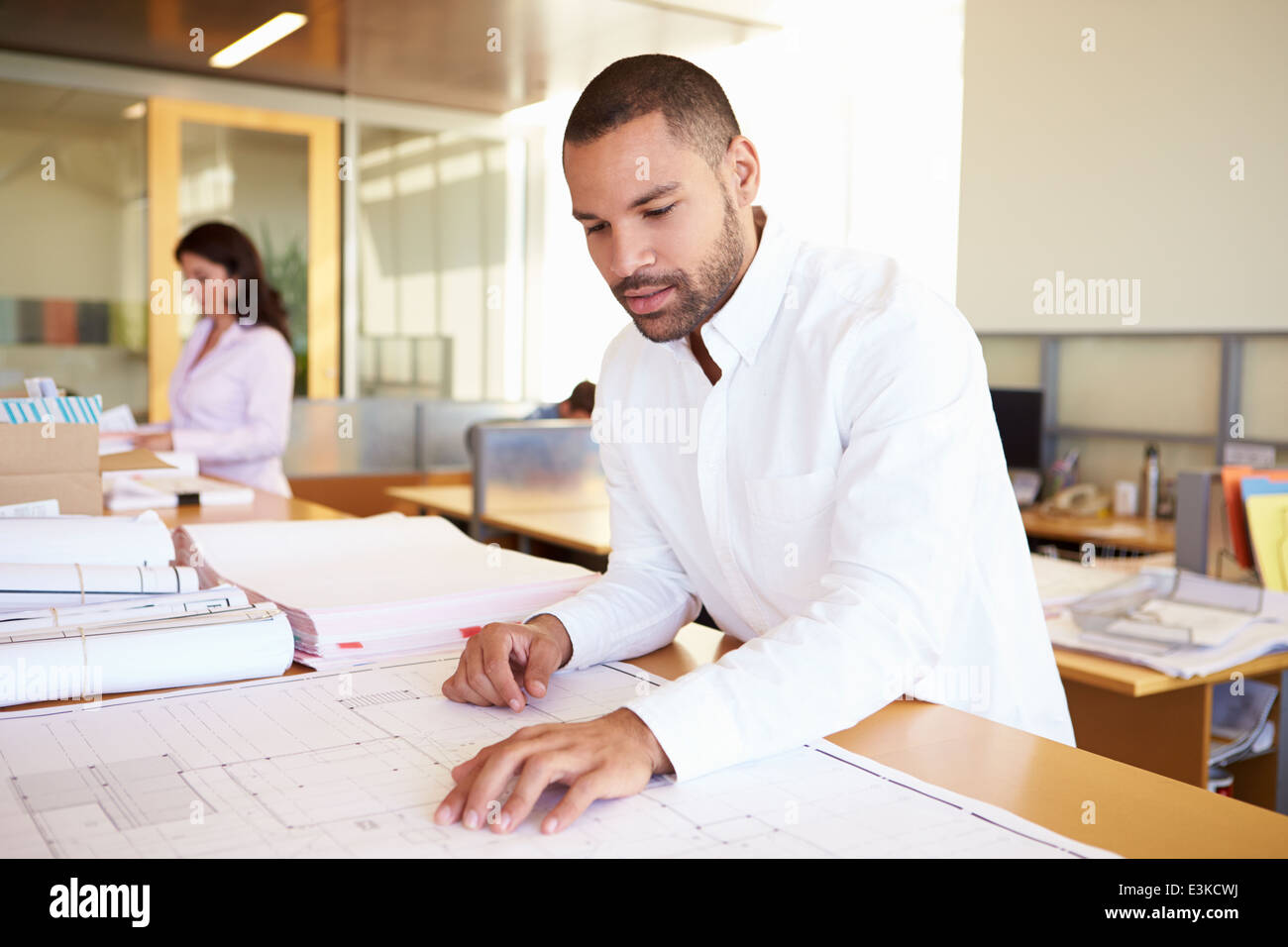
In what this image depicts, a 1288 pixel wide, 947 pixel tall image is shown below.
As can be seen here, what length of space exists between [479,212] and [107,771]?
7.07m

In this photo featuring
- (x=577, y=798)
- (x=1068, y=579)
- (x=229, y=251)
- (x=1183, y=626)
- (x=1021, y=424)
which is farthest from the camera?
(x=1021, y=424)

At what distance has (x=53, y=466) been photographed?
1614 mm

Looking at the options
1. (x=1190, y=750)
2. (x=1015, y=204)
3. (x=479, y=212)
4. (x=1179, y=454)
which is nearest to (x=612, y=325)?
(x=479, y=212)

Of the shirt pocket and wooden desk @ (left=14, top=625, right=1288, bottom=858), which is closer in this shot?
wooden desk @ (left=14, top=625, right=1288, bottom=858)

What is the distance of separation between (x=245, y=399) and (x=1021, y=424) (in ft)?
11.7

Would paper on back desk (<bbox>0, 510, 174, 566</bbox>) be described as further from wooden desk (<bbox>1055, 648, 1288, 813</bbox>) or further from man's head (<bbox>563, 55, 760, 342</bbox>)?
wooden desk (<bbox>1055, 648, 1288, 813</bbox>)

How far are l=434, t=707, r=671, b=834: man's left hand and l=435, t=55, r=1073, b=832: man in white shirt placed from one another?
0.01m

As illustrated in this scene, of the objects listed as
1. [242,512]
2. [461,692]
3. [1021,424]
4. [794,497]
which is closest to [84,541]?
[461,692]

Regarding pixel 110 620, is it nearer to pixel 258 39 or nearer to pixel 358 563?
pixel 358 563

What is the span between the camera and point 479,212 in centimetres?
760

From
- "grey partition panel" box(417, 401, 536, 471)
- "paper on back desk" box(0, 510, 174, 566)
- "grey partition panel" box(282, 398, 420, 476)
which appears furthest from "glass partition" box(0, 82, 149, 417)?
"paper on back desk" box(0, 510, 174, 566)

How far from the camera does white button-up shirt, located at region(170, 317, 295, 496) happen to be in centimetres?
335

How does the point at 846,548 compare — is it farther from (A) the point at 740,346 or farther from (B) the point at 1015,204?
(B) the point at 1015,204

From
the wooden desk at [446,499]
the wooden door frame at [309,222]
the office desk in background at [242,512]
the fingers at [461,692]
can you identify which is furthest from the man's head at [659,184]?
the wooden door frame at [309,222]
